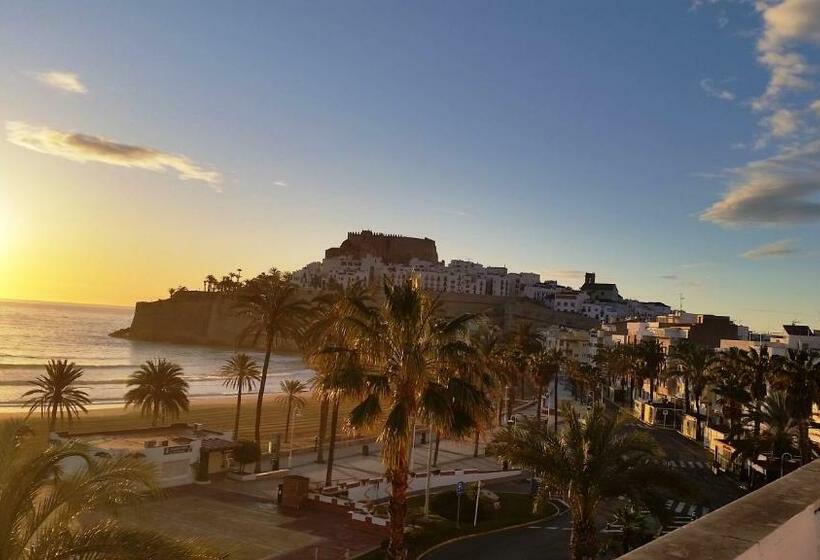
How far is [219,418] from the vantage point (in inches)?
2544

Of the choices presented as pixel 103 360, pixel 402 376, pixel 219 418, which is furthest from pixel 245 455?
pixel 103 360

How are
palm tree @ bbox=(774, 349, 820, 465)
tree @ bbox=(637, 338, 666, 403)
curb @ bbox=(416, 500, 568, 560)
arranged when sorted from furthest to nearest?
tree @ bbox=(637, 338, 666, 403)
palm tree @ bbox=(774, 349, 820, 465)
curb @ bbox=(416, 500, 568, 560)

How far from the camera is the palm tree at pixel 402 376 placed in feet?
54.6

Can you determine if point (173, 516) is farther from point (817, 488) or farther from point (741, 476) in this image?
point (741, 476)

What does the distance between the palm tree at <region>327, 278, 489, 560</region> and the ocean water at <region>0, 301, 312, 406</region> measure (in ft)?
186

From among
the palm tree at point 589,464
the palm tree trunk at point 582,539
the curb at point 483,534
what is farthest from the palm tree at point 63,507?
the curb at point 483,534

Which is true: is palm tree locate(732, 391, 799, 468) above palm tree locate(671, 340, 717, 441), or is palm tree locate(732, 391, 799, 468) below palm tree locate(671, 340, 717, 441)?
below

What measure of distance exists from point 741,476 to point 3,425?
155 ft

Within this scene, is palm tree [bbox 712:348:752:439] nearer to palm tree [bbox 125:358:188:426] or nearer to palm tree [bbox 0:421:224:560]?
palm tree [bbox 125:358:188:426]

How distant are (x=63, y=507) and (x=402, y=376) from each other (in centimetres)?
1032

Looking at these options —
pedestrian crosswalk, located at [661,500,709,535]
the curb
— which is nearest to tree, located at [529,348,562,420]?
pedestrian crosswalk, located at [661,500,709,535]

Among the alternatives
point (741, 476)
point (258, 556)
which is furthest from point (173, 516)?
point (741, 476)

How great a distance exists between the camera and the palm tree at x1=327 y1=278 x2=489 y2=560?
16656 millimetres

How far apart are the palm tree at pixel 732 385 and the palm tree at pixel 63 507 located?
49164mm
